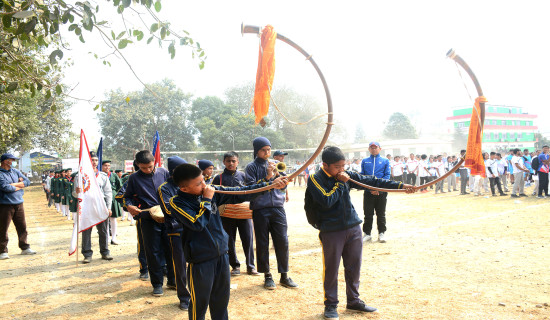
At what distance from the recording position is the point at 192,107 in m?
53.9

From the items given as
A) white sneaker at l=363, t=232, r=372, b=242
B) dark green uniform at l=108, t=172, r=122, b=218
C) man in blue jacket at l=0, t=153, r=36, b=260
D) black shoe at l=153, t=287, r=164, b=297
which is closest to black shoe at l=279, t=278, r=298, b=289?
black shoe at l=153, t=287, r=164, b=297

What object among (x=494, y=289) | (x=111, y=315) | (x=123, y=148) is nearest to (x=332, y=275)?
(x=494, y=289)

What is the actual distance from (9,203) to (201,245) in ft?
23.4

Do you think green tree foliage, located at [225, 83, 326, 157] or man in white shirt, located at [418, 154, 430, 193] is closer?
man in white shirt, located at [418, 154, 430, 193]

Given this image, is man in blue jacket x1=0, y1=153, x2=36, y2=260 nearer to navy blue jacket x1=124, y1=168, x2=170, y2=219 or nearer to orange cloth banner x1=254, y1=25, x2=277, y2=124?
navy blue jacket x1=124, y1=168, x2=170, y2=219

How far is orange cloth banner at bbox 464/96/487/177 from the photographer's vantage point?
454cm

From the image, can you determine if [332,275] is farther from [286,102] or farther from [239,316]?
[286,102]

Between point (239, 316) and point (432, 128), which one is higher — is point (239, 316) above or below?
below

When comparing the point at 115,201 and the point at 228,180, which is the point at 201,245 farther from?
the point at 115,201

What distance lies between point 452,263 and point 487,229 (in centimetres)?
334

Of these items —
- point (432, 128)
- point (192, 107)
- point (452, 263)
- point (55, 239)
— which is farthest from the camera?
point (432, 128)

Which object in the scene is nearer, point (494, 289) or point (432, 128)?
point (494, 289)

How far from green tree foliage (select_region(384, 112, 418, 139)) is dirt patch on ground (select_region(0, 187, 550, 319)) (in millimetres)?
56370

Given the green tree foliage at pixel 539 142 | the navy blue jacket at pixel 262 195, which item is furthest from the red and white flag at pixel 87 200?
the green tree foliage at pixel 539 142
